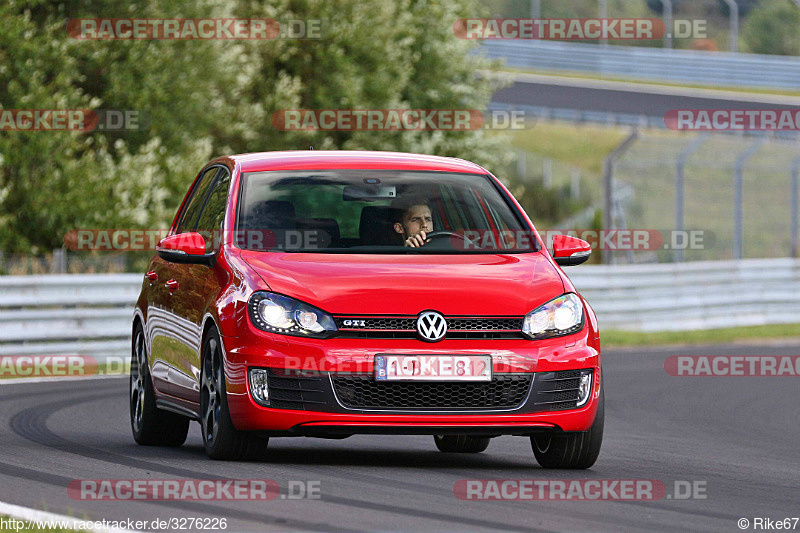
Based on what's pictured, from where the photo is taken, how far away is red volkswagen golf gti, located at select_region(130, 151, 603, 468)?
26.6ft

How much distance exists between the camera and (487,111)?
3744cm

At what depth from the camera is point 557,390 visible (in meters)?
8.34

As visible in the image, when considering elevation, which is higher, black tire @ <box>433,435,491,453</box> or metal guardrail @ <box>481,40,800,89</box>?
black tire @ <box>433,435,491,453</box>

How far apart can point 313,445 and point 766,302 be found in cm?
1822

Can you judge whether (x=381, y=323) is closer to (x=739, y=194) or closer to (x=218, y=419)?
(x=218, y=419)

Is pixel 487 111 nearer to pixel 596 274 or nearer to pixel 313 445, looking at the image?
pixel 596 274

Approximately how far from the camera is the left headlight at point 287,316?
8.09m

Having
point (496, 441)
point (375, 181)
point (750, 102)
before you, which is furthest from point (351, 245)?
point (750, 102)

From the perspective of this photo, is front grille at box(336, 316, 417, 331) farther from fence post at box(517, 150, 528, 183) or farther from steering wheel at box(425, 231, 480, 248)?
fence post at box(517, 150, 528, 183)

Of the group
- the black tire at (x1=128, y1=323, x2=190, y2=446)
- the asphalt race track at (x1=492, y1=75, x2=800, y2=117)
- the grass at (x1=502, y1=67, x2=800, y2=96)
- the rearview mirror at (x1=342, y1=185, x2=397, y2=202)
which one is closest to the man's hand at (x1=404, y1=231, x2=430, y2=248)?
the rearview mirror at (x1=342, y1=185, x2=397, y2=202)
